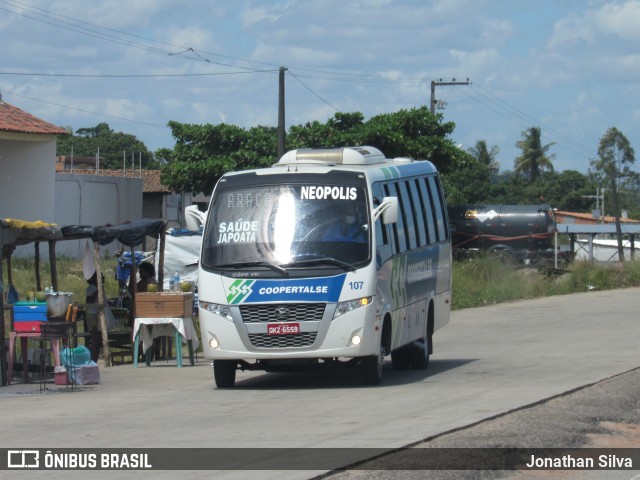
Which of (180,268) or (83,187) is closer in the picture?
(180,268)

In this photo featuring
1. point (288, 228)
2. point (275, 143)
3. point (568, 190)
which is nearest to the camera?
point (288, 228)

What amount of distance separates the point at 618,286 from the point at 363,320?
32.5 metres

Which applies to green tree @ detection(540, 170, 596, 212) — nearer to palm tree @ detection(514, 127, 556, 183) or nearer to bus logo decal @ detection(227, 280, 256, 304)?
palm tree @ detection(514, 127, 556, 183)

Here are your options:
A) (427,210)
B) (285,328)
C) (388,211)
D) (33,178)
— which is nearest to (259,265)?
(285,328)

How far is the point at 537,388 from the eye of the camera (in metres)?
14.5

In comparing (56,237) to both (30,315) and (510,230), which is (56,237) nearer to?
(30,315)

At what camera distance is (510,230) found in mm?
54812

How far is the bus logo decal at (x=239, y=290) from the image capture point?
15.0 meters

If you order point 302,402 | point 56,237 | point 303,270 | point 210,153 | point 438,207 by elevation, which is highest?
point 210,153

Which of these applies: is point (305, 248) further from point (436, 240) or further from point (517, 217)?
point (517, 217)

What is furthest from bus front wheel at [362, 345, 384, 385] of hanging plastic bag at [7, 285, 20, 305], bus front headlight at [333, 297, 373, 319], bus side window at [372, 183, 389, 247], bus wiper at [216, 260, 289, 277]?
hanging plastic bag at [7, 285, 20, 305]

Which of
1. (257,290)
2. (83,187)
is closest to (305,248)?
(257,290)

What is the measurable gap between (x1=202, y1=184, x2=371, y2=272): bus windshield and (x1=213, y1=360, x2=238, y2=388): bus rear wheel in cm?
128

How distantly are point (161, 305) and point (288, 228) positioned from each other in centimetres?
450
